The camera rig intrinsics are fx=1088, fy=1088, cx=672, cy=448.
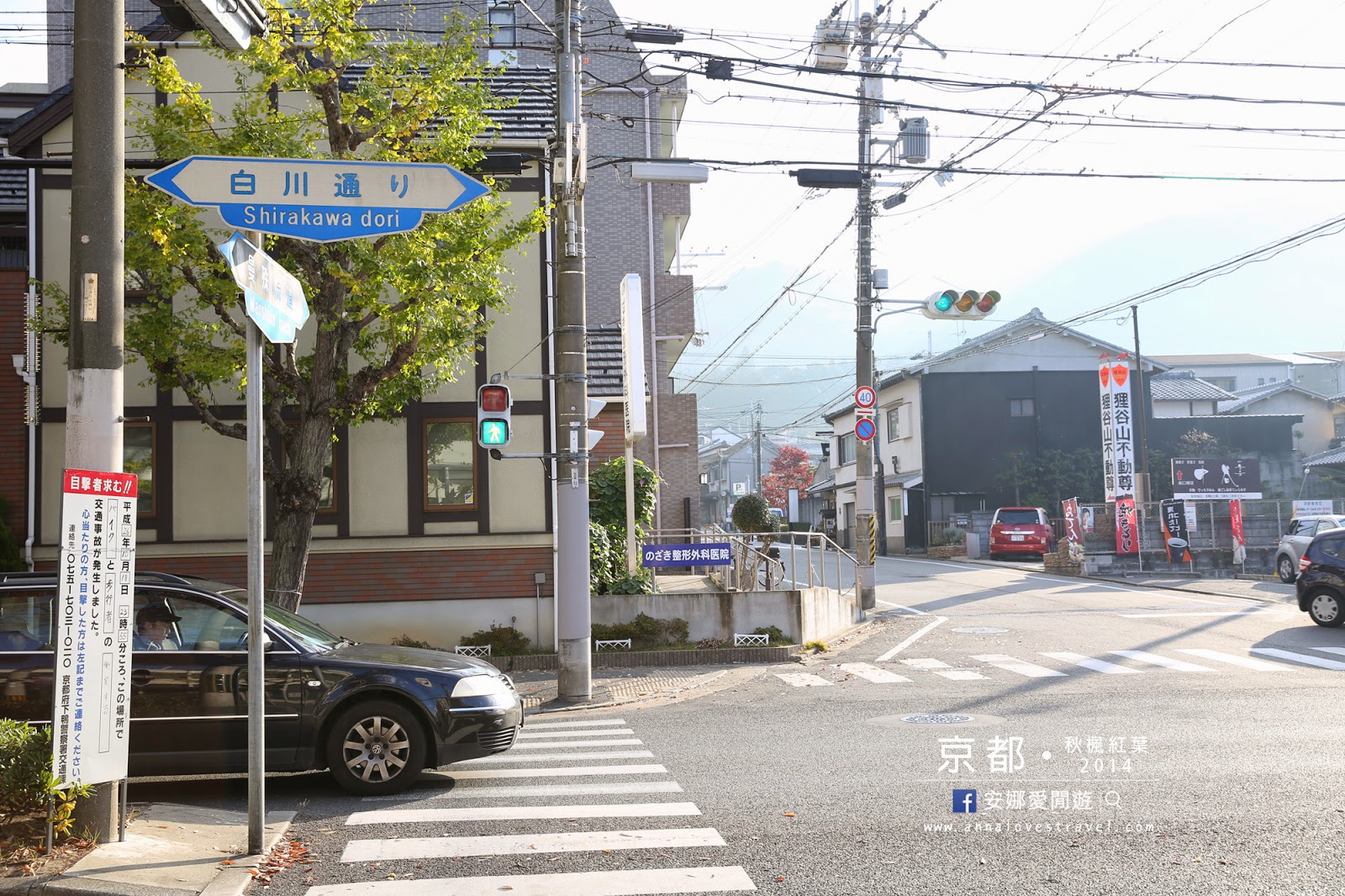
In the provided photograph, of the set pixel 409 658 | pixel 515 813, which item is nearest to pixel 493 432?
pixel 409 658

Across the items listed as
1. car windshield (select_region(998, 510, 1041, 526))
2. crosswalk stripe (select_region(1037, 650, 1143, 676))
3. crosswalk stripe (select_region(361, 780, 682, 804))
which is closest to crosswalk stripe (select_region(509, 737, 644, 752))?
crosswalk stripe (select_region(361, 780, 682, 804))

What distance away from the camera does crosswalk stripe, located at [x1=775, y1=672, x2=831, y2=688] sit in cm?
1393

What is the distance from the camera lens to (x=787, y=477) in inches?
3287

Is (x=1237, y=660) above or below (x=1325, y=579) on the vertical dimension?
below

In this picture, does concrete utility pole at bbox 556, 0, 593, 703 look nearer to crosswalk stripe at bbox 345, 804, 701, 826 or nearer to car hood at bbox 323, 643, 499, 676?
car hood at bbox 323, 643, 499, 676

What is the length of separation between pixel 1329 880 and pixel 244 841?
6.04m

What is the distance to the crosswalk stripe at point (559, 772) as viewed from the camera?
28.5 ft

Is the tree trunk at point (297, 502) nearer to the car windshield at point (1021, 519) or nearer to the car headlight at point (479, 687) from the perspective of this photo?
the car headlight at point (479, 687)

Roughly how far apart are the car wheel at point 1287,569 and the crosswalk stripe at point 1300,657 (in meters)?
13.1

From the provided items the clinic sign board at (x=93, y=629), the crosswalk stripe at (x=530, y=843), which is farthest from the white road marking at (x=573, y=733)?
the clinic sign board at (x=93, y=629)

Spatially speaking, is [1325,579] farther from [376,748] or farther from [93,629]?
[93,629]

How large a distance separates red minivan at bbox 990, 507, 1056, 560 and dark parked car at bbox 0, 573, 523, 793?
34.1m

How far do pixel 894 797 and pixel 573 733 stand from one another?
4225mm

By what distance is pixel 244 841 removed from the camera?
6.56 metres
